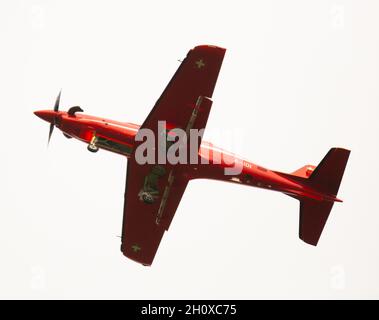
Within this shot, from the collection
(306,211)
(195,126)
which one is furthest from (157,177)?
(306,211)

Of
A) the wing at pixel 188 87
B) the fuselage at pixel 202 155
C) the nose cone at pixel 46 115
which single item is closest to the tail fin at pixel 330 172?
the fuselage at pixel 202 155

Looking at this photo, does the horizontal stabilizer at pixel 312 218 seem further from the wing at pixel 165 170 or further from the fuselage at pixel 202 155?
the wing at pixel 165 170

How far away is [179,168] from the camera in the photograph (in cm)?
2241

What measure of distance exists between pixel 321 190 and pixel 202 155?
4.94m

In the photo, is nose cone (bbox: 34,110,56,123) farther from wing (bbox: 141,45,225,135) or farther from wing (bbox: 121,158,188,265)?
wing (bbox: 141,45,225,135)

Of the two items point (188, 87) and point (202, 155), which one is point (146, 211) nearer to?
point (202, 155)

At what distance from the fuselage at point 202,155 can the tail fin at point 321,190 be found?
0.27 m

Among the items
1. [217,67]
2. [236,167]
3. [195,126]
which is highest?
[217,67]

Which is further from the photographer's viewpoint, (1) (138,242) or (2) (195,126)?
(1) (138,242)

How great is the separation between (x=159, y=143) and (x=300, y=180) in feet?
19.5

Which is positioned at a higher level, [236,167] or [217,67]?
[217,67]

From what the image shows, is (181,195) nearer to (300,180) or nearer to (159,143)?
(159,143)

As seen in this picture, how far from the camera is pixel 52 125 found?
74.3 feet

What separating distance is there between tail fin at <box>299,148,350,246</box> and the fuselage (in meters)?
0.27
